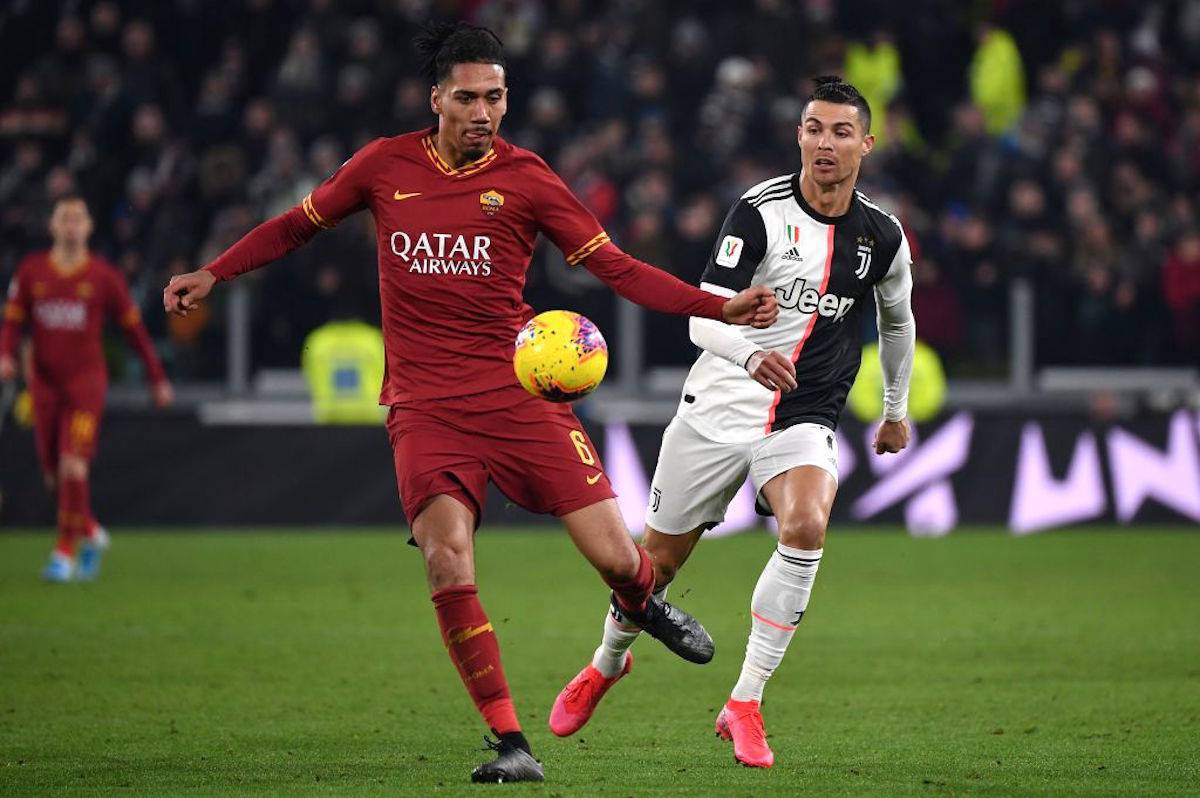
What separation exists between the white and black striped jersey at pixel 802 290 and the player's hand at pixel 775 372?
2.49ft

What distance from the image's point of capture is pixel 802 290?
303 inches

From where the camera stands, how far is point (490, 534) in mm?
17281

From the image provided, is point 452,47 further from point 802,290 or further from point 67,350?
Answer: point 67,350

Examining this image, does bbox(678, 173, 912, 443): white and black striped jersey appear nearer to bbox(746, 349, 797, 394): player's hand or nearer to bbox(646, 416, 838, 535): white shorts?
bbox(646, 416, 838, 535): white shorts

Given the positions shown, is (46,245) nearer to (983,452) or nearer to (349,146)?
(349,146)

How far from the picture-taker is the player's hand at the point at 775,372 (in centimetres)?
676

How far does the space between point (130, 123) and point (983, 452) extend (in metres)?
8.95

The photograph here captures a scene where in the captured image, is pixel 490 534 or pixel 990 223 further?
pixel 990 223

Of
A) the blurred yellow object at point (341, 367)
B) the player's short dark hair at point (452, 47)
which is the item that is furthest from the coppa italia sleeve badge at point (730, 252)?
the blurred yellow object at point (341, 367)

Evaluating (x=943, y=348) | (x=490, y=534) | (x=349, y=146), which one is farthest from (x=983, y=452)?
(x=349, y=146)

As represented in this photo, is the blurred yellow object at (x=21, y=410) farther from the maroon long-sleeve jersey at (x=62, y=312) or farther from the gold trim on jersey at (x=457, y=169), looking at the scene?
the gold trim on jersey at (x=457, y=169)

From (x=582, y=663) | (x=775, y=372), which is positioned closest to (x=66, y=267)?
(x=582, y=663)

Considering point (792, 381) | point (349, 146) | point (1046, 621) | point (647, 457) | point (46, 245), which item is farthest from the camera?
point (349, 146)

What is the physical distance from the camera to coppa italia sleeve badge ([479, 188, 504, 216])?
6.91 metres
